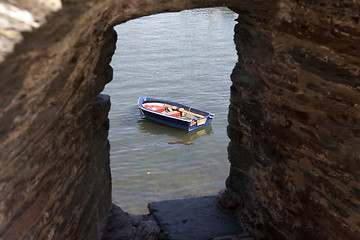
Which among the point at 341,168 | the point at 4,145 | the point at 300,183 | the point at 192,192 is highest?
the point at 4,145

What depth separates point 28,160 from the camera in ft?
5.77

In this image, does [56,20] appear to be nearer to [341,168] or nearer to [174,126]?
[341,168]

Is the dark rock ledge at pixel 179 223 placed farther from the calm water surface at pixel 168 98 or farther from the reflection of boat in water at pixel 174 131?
the reflection of boat in water at pixel 174 131

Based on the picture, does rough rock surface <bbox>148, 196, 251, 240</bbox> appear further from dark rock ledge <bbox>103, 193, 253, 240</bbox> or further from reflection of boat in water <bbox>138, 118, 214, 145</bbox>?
reflection of boat in water <bbox>138, 118, 214, 145</bbox>

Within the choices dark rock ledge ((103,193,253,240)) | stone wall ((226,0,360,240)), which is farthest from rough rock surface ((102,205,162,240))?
stone wall ((226,0,360,240))

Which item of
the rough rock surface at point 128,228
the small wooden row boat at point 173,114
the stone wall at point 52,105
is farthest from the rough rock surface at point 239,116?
the small wooden row boat at point 173,114

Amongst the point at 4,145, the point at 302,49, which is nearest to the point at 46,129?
the point at 4,145

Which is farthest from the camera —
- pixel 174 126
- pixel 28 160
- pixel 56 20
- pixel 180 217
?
pixel 174 126

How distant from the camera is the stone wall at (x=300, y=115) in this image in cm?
257

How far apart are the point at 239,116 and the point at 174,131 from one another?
10.8m

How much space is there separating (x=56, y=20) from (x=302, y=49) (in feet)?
5.90

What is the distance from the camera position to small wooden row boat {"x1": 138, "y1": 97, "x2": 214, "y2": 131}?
1390 cm

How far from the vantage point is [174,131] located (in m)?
14.5

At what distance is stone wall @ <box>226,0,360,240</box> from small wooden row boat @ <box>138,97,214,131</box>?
33.1 feet
